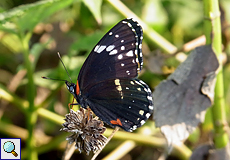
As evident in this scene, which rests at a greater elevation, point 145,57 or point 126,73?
point 126,73

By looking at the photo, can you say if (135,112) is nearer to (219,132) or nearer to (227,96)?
(219,132)

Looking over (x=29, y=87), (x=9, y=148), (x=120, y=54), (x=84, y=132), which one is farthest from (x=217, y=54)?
(x=9, y=148)

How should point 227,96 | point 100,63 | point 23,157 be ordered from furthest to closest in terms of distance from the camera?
1. point 227,96
2. point 23,157
3. point 100,63

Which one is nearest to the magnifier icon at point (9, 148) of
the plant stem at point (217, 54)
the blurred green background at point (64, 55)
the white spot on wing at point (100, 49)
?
the blurred green background at point (64, 55)

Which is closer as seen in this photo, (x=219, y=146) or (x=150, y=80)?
(x=219, y=146)

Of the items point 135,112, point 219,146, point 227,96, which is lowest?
point 227,96

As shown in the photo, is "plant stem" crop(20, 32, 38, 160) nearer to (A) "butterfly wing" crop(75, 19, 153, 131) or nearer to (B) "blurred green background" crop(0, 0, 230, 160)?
(B) "blurred green background" crop(0, 0, 230, 160)

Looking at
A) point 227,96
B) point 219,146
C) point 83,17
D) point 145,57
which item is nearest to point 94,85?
point 145,57

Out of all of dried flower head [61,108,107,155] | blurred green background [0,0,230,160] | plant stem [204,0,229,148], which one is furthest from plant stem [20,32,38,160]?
plant stem [204,0,229,148]

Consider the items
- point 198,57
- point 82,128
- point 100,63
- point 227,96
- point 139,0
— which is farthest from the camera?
point 139,0
